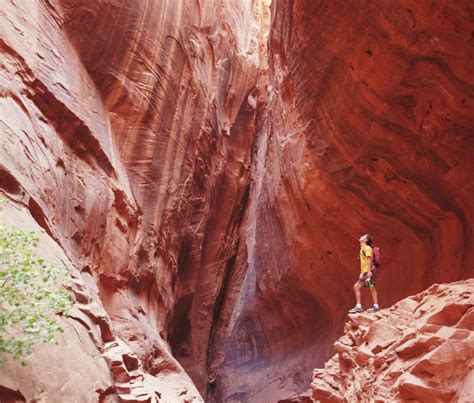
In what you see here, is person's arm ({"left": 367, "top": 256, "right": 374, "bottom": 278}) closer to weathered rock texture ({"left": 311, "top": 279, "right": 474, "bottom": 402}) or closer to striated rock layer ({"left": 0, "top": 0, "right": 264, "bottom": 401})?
weathered rock texture ({"left": 311, "top": 279, "right": 474, "bottom": 402})

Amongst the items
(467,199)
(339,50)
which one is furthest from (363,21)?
(467,199)

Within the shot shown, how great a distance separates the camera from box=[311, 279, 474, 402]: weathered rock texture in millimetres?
5871

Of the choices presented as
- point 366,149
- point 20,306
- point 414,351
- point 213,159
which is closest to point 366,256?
point 414,351

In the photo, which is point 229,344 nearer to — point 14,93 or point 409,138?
point 409,138

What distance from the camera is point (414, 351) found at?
21.3ft

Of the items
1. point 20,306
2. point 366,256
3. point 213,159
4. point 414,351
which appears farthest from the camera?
point 213,159

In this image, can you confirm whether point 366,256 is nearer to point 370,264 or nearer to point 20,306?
point 370,264

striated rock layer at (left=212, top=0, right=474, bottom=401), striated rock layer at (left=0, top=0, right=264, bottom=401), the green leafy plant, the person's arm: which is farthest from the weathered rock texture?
striated rock layer at (left=212, top=0, right=474, bottom=401)

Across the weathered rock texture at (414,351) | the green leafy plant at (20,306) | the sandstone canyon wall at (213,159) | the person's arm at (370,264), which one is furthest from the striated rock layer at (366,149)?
the green leafy plant at (20,306)

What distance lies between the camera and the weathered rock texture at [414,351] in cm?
587

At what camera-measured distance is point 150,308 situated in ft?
39.8

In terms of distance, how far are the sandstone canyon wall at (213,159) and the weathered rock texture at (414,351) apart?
3.11 m

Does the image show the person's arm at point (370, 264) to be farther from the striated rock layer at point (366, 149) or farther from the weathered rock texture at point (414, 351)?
the striated rock layer at point (366, 149)

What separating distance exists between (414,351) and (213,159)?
11.8m
